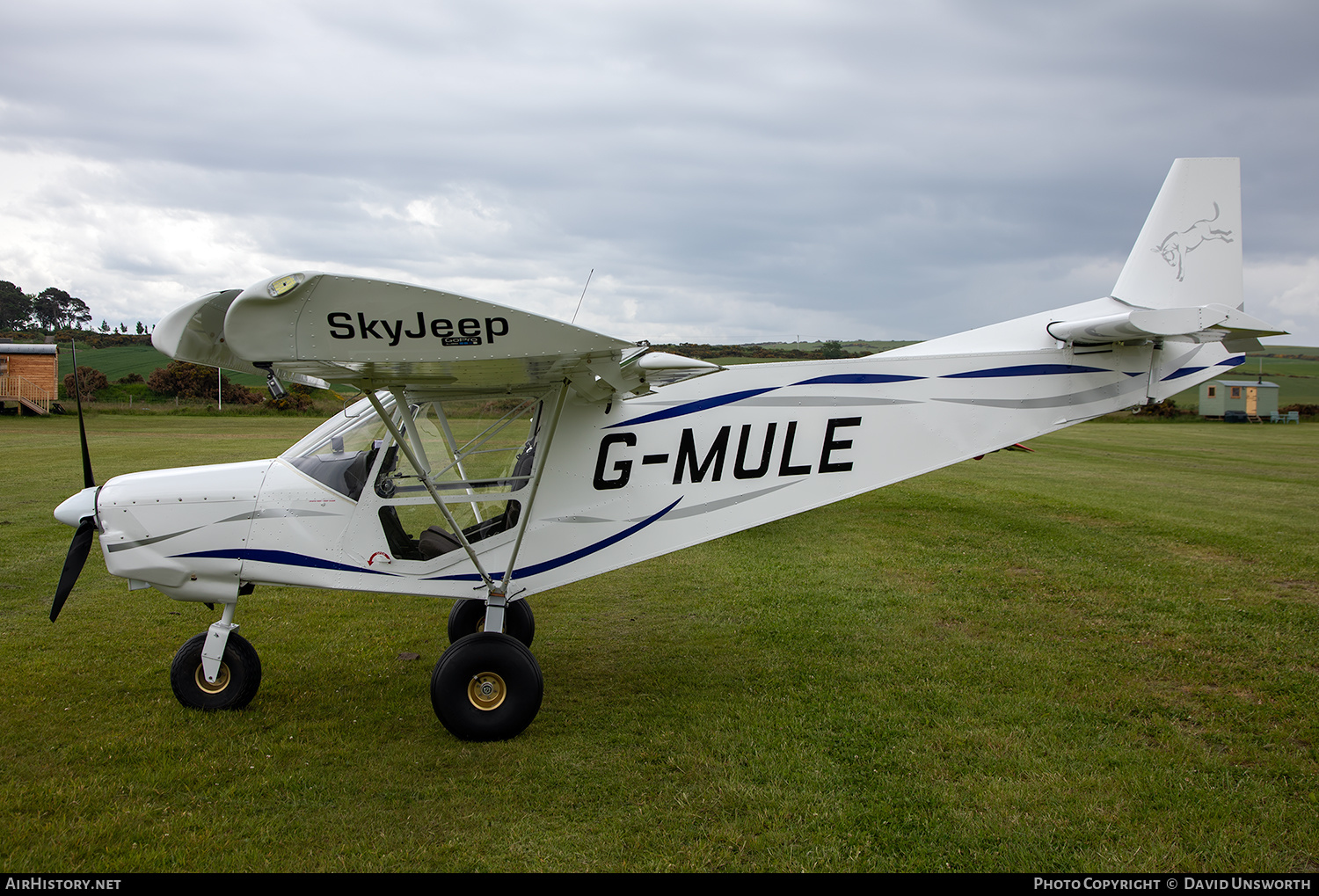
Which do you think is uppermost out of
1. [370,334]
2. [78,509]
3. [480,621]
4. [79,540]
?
[370,334]

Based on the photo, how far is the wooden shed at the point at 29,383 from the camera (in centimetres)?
3719

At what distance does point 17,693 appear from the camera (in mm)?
5176

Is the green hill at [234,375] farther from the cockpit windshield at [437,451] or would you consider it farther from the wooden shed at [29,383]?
the cockpit windshield at [437,451]

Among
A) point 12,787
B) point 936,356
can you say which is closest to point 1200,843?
point 936,356

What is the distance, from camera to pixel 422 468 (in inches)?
177

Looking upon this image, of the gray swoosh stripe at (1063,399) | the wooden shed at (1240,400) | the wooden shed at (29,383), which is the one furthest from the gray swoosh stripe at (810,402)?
the wooden shed at (1240,400)

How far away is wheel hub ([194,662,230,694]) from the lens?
4922mm

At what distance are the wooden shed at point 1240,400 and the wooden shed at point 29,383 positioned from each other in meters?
65.0

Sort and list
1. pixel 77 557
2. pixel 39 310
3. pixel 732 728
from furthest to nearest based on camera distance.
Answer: pixel 39 310, pixel 77 557, pixel 732 728

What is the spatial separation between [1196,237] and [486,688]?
6289mm

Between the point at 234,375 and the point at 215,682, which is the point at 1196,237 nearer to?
the point at 215,682

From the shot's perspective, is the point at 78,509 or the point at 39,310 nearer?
the point at 78,509

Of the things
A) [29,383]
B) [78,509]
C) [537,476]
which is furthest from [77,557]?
[29,383]

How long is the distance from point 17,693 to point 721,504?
16.7ft
